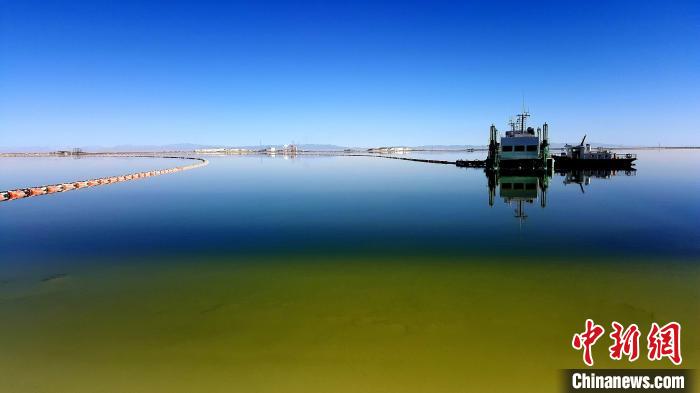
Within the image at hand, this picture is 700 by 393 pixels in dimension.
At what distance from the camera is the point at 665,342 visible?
8.01 meters

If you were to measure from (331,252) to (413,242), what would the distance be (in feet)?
11.1

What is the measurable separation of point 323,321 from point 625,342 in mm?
5609

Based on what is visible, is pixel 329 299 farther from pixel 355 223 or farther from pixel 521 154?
pixel 521 154

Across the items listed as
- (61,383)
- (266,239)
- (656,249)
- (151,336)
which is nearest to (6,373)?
(61,383)

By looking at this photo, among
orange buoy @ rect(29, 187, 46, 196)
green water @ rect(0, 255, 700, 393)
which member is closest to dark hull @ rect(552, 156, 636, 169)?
green water @ rect(0, 255, 700, 393)

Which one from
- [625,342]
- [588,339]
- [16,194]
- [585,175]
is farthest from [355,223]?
[585,175]

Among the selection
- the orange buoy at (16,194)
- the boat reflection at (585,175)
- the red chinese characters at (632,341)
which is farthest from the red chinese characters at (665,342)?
the orange buoy at (16,194)

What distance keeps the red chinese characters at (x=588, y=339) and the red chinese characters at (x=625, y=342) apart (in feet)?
0.86

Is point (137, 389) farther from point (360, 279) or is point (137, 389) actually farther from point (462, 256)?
point (462, 256)

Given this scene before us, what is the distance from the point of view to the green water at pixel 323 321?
6941mm

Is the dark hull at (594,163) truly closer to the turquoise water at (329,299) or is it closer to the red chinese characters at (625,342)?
the turquoise water at (329,299)

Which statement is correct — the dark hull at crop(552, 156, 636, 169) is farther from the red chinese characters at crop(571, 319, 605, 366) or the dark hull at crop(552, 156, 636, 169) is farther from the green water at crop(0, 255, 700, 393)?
the red chinese characters at crop(571, 319, 605, 366)

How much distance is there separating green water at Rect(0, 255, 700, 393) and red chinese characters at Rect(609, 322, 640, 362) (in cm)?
21

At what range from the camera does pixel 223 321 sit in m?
9.07
